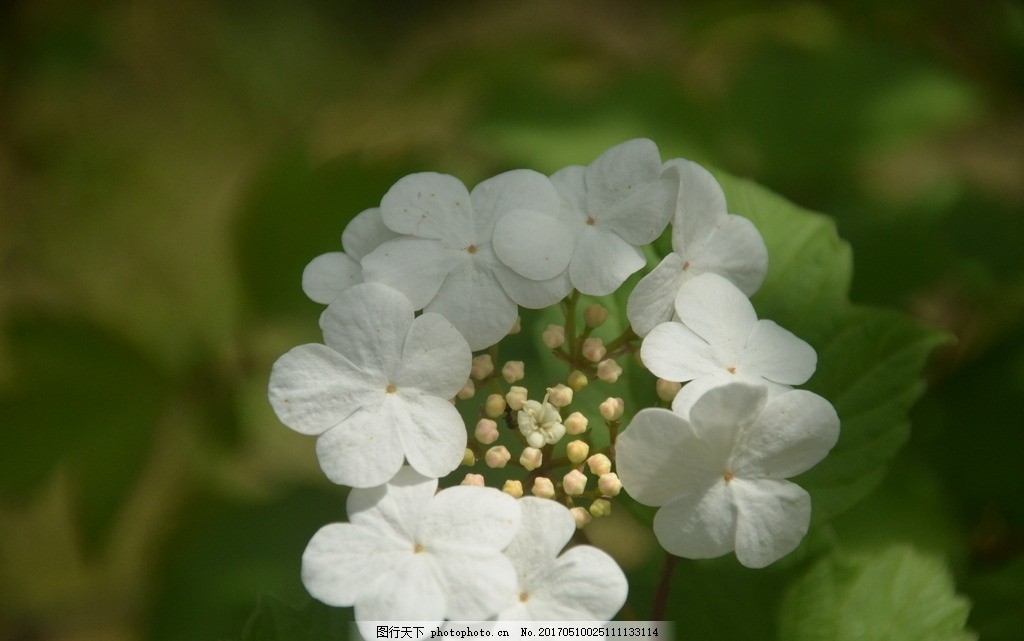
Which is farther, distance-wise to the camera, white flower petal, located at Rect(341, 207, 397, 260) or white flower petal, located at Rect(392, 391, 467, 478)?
white flower petal, located at Rect(341, 207, 397, 260)

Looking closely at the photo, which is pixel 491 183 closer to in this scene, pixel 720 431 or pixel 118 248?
pixel 720 431

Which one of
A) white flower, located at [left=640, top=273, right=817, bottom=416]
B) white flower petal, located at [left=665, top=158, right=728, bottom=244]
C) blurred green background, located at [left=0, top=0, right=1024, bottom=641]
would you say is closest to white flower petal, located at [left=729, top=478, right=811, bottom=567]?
white flower, located at [left=640, top=273, right=817, bottom=416]

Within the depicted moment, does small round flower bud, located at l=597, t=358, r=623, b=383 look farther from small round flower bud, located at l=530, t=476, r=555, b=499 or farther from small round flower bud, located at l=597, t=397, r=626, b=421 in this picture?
small round flower bud, located at l=530, t=476, r=555, b=499

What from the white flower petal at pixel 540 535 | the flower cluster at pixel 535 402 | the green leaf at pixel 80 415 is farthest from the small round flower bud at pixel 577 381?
the green leaf at pixel 80 415

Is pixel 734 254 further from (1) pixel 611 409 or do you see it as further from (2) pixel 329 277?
(2) pixel 329 277

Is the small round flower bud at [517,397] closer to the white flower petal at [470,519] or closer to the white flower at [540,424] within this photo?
the white flower at [540,424]

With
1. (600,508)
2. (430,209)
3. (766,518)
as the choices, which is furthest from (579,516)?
(430,209)

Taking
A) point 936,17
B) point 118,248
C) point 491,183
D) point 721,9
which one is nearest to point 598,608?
point 491,183

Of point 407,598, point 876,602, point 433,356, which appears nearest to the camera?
point 407,598
